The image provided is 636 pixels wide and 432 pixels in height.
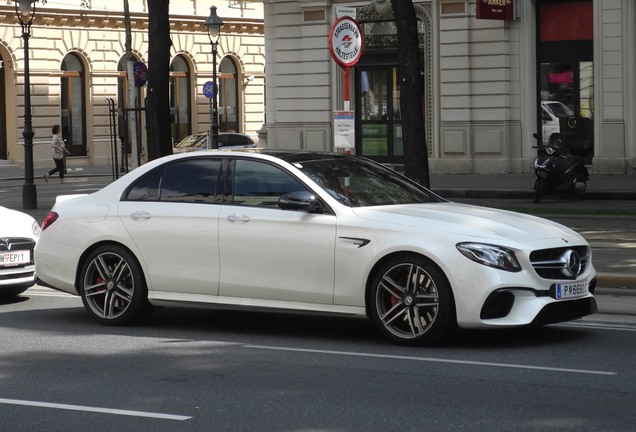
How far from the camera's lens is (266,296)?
1008 cm

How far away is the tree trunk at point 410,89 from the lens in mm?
19172

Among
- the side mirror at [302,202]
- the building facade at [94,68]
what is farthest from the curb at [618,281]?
the building facade at [94,68]

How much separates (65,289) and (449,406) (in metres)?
4.79

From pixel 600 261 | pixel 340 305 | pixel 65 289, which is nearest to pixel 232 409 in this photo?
pixel 340 305

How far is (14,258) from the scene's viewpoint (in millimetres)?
12641

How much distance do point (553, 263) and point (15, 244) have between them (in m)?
5.70

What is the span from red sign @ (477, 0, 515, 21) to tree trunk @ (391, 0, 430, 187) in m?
11.9

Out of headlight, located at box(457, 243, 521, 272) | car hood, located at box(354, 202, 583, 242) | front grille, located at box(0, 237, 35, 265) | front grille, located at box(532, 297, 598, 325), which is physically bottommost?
front grille, located at box(532, 297, 598, 325)

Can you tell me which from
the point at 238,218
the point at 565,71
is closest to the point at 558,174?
the point at 565,71

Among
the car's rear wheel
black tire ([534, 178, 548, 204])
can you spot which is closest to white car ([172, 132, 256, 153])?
black tire ([534, 178, 548, 204])

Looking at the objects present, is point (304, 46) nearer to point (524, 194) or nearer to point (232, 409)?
point (524, 194)

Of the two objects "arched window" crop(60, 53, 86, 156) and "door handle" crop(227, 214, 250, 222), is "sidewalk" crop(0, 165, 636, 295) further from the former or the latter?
"arched window" crop(60, 53, 86, 156)

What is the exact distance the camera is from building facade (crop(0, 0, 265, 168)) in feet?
152

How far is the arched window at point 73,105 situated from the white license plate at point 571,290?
4013 centimetres
